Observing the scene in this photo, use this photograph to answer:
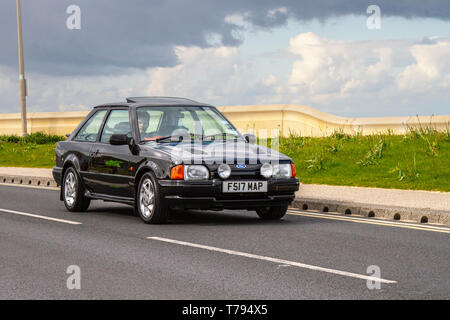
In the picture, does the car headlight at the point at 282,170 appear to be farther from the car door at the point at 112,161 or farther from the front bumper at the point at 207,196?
the car door at the point at 112,161

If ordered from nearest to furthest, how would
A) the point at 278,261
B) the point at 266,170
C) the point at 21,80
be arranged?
the point at 278,261, the point at 266,170, the point at 21,80

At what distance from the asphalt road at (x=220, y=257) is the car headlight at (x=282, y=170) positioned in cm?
70

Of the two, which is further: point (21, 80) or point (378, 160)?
point (21, 80)

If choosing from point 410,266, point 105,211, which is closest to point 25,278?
point 410,266

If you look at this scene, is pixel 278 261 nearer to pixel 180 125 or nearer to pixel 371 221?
pixel 371 221

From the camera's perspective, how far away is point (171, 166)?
10.6 meters

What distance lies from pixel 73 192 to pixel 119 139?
1.99m

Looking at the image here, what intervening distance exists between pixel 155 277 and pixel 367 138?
15378 millimetres

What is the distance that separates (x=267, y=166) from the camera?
1084cm

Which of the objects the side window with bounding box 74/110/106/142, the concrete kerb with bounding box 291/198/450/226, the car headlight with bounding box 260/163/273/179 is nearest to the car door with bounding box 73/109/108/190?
the side window with bounding box 74/110/106/142

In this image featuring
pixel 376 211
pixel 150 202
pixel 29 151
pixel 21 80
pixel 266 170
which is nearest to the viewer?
pixel 266 170

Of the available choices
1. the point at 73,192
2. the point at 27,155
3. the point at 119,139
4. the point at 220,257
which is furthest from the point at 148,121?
the point at 27,155

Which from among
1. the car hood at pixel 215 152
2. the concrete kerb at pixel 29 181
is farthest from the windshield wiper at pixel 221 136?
the concrete kerb at pixel 29 181

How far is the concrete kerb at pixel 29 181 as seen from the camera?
67.1 ft
